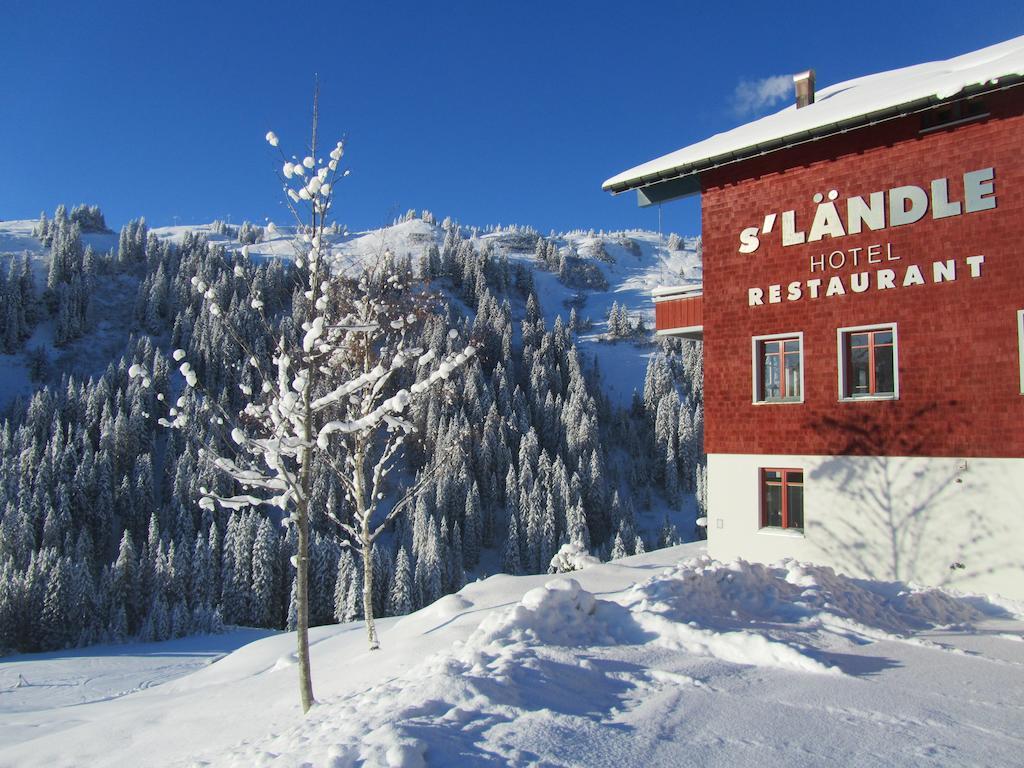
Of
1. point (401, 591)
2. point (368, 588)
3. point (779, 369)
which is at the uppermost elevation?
point (779, 369)

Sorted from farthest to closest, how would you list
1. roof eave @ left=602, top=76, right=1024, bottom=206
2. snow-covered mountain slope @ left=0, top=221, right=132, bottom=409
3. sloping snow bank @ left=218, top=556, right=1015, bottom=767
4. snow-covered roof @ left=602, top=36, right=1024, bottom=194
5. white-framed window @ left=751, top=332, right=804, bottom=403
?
snow-covered mountain slope @ left=0, top=221, right=132, bottom=409 → white-framed window @ left=751, top=332, right=804, bottom=403 → roof eave @ left=602, top=76, right=1024, bottom=206 → snow-covered roof @ left=602, top=36, right=1024, bottom=194 → sloping snow bank @ left=218, top=556, right=1015, bottom=767

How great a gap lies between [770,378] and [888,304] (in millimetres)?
3016

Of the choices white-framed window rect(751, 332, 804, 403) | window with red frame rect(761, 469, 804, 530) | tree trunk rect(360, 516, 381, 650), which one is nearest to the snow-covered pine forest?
tree trunk rect(360, 516, 381, 650)

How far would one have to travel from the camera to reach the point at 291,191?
863 centimetres

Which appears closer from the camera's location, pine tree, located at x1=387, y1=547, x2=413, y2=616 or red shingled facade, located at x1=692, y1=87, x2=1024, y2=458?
red shingled facade, located at x1=692, y1=87, x2=1024, y2=458

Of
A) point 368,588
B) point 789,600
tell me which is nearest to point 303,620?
point 368,588

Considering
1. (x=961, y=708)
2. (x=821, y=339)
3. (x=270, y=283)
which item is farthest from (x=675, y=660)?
(x=270, y=283)

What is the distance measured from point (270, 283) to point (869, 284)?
138409 mm

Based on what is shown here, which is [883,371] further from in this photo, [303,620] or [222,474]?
[222,474]

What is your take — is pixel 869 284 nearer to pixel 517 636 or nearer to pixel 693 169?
pixel 693 169

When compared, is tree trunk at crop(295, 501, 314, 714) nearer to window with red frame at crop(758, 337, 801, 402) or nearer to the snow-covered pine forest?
the snow-covered pine forest

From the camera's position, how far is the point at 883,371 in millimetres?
14242

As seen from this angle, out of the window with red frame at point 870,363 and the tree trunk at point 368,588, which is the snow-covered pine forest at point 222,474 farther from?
the window with red frame at point 870,363

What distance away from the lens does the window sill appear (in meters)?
15.1
